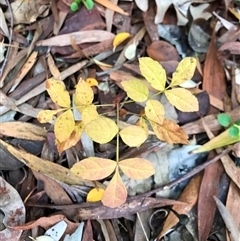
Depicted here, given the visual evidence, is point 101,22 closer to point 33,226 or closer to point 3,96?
point 3,96

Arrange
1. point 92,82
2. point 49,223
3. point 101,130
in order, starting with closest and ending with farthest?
point 101,130 < point 49,223 < point 92,82

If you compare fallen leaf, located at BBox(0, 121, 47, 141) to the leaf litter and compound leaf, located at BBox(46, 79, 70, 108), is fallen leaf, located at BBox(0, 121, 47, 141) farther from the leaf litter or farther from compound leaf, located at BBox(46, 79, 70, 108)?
compound leaf, located at BBox(46, 79, 70, 108)

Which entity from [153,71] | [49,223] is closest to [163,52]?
[153,71]

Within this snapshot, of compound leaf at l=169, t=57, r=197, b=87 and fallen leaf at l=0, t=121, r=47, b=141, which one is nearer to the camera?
compound leaf at l=169, t=57, r=197, b=87

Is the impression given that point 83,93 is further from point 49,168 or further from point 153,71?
point 49,168

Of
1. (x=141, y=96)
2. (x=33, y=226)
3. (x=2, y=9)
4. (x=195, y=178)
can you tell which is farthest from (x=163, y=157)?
(x=2, y=9)

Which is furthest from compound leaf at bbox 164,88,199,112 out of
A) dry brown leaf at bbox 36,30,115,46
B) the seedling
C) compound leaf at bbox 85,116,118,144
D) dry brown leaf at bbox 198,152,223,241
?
dry brown leaf at bbox 36,30,115,46

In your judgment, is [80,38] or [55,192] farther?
[80,38]

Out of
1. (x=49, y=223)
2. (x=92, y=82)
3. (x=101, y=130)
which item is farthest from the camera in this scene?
(x=92, y=82)

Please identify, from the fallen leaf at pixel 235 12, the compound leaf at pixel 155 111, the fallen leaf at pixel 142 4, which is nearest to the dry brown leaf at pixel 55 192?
the compound leaf at pixel 155 111
